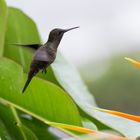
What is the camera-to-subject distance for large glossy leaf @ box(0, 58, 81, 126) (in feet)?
4.19

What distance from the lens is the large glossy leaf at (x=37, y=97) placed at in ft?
4.19

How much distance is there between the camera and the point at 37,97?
1.33m

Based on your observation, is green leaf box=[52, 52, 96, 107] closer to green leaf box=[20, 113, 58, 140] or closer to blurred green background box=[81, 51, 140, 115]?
green leaf box=[20, 113, 58, 140]

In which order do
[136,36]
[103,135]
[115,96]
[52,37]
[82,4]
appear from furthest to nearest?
[82,4]
[136,36]
[115,96]
[52,37]
[103,135]

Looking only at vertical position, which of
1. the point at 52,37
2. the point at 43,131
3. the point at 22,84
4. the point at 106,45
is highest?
the point at 52,37

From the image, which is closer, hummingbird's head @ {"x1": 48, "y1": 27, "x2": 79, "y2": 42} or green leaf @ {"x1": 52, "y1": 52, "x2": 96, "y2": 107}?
hummingbird's head @ {"x1": 48, "y1": 27, "x2": 79, "y2": 42}

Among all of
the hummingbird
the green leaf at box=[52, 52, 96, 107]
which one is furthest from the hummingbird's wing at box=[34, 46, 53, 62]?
the green leaf at box=[52, 52, 96, 107]

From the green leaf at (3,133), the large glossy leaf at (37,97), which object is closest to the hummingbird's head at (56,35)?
the large glossy leaf at (37,97)

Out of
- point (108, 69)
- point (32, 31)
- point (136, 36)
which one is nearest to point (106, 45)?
point (136, 36)

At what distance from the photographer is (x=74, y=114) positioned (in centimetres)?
129

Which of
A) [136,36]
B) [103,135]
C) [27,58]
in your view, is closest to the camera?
[103,135]

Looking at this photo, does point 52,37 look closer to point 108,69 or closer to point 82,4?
point 108,69

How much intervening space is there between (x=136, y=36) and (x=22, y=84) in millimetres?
7882

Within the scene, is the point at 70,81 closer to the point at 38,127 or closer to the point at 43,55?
the point at 38,127
